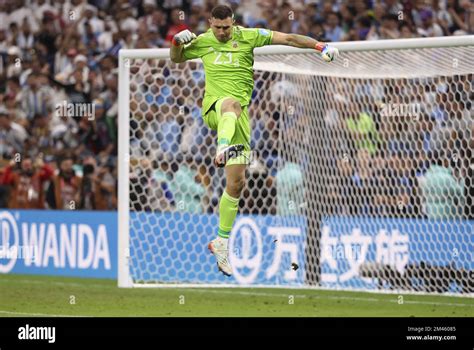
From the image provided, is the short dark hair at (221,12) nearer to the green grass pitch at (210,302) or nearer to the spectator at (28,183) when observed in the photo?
the green grass pitch at (210,302)

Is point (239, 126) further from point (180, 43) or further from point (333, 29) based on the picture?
point (333, 29)

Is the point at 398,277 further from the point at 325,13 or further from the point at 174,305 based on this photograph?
the point at 325,13

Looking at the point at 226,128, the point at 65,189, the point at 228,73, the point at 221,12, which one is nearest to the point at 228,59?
the point at 228,73

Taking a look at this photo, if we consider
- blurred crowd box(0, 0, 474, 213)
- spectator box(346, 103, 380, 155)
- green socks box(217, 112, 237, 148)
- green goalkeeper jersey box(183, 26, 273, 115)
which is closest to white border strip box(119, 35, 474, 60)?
blurred crowd box(0, 0, 474, 213)

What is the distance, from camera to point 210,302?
12211 millimetres

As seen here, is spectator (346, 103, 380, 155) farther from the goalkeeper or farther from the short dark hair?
the short dark hair

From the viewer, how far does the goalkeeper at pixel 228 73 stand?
10.1 m

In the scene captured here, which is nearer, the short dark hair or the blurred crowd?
the short dark hair

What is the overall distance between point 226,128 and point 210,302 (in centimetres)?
306

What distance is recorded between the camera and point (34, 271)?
16.3 m

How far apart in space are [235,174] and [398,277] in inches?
157

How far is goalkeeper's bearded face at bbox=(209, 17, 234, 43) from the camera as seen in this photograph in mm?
10133

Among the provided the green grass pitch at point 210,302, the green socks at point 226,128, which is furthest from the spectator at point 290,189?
the green socks at point 226,128

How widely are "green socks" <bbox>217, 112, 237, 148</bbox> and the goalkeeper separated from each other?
3 cm
